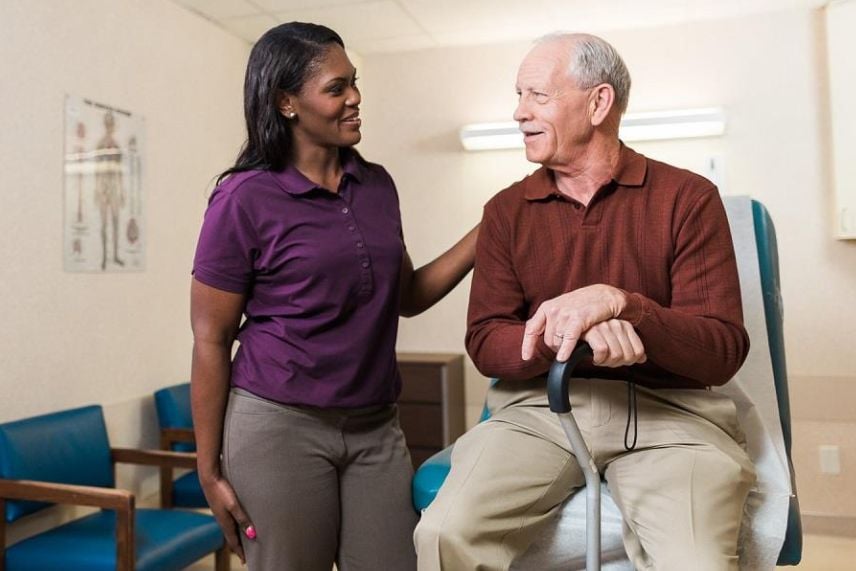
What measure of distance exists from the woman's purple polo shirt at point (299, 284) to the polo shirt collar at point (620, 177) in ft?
1.10

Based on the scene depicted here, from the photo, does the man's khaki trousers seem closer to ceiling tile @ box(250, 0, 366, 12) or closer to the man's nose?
the man's nose

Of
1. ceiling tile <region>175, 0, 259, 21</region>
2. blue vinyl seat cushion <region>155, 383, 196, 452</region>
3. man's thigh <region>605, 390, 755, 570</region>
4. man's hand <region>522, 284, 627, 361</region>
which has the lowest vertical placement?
blue vinyl seat cushion <region>155, 383, 196, 452</region>

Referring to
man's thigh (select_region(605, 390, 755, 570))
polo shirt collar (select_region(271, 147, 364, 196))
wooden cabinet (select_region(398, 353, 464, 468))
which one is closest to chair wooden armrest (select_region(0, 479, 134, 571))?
polo shirt collar (select_region(271, 147, 364, 196))

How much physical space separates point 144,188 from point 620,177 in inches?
91.5

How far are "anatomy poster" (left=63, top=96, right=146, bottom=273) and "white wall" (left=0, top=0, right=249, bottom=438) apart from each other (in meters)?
0.04

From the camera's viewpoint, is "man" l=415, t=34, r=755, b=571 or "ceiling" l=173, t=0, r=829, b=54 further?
"ceiling" l=173, t=0, r=829, b=54

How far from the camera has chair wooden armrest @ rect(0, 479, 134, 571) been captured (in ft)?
6.91

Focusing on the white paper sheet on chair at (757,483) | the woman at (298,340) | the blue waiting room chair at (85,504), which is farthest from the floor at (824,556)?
the white paper sheet on chair at (757,483)

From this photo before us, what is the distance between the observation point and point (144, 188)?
3.13 m

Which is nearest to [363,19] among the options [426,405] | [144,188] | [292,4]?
[292,4]

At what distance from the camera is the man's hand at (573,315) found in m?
1.08

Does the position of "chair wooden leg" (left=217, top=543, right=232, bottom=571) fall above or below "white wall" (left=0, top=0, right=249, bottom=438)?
below

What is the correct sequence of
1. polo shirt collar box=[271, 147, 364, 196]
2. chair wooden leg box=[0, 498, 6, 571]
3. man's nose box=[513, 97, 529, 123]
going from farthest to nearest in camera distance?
1. chair wooden leg box=[0, 498, 6, 571]
2. man's nose box=[513, 97, 529, 123]
3. polo shirt collar box=[271, 147, 364, 196]

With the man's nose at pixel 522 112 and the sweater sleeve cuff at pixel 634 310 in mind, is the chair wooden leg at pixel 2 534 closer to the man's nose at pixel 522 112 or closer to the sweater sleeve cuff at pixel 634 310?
the man's nose at pixel 522 112
